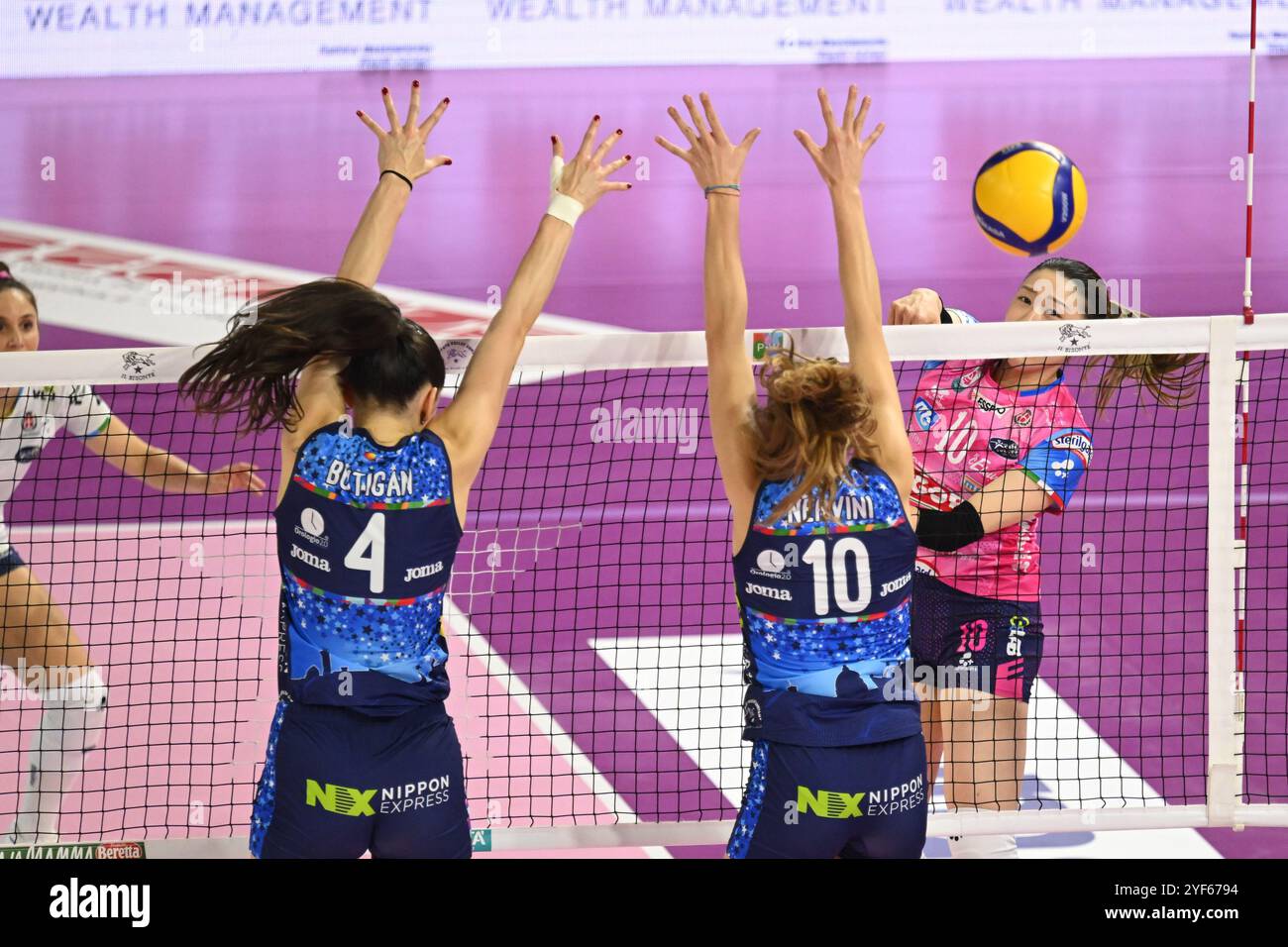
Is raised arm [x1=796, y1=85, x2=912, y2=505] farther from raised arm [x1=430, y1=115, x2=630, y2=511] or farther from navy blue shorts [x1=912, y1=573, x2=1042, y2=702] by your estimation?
navy blue shorts [x1=912, y1=573, x2=1042, y2=702]

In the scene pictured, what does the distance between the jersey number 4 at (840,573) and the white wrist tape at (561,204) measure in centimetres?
118

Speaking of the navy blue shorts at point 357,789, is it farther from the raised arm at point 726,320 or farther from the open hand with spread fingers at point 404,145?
the open hand with spread fingers at point 404,145

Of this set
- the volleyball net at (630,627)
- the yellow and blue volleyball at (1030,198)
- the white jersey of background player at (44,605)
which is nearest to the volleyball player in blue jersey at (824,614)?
the volleyball net at (630,627)

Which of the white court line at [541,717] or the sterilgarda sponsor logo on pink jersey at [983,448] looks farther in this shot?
the white court line at [541,717]

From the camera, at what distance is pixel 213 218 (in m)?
12.4

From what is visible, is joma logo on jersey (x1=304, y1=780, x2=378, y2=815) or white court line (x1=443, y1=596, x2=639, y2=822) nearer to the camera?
A: joma logo on jersey (x1=304, y1=780, x2=378, y2=815)

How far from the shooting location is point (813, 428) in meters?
3.38

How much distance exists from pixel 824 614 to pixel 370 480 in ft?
3.81

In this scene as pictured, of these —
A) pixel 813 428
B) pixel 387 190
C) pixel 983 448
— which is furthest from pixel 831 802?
pixel 387 190

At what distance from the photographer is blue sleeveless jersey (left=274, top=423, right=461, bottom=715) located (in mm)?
3375

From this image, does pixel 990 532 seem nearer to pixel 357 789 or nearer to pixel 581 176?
pixel 581 176

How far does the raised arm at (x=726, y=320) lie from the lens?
3492mm

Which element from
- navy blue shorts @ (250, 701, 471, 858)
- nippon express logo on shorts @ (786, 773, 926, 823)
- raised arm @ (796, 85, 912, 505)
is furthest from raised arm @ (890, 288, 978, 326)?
navy blue shorts @ (250, 701, 471, 858)

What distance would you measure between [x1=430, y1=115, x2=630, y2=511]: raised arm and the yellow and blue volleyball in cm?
270
